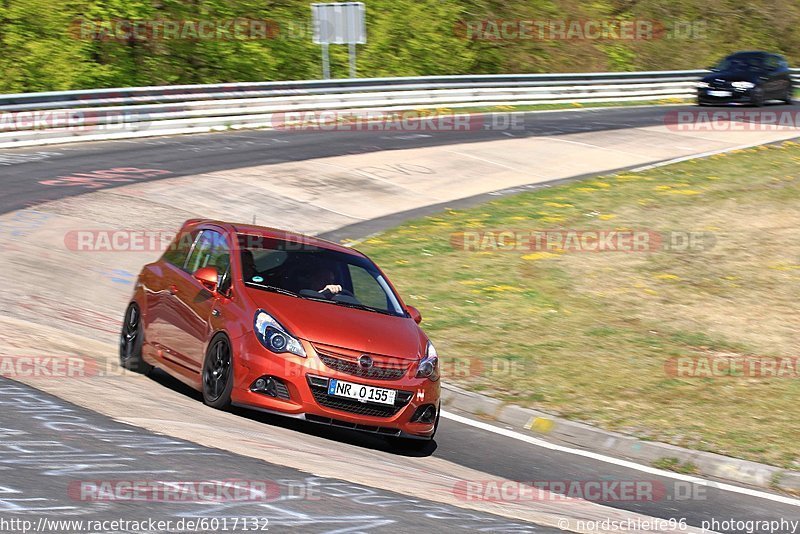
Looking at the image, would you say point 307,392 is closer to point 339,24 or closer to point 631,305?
point 631,305

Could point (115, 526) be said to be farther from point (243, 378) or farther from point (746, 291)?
point (746, 291)

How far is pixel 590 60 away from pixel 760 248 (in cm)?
2953

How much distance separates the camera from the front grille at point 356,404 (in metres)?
8.74

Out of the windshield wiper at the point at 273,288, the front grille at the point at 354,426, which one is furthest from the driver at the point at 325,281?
the front grille at the point at 354,426

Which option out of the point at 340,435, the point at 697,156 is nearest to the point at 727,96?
the point at 697,156

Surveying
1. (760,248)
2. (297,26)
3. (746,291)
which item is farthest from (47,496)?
(297,26)

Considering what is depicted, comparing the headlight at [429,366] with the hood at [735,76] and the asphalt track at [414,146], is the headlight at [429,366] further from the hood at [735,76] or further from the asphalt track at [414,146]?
the hood at [735,76]

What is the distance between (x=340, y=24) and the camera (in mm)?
33656

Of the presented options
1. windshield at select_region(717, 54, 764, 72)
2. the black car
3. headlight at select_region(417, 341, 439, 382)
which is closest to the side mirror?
headlight at select_region(417, 341, 439, 382)

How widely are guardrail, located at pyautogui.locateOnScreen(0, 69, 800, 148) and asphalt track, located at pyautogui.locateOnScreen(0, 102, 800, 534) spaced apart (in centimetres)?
65

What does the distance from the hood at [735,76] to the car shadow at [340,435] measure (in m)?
29.0

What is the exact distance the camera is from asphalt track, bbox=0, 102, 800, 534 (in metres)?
8.70

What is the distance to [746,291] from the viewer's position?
15898 millimetres

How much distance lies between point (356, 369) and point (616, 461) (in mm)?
2492
